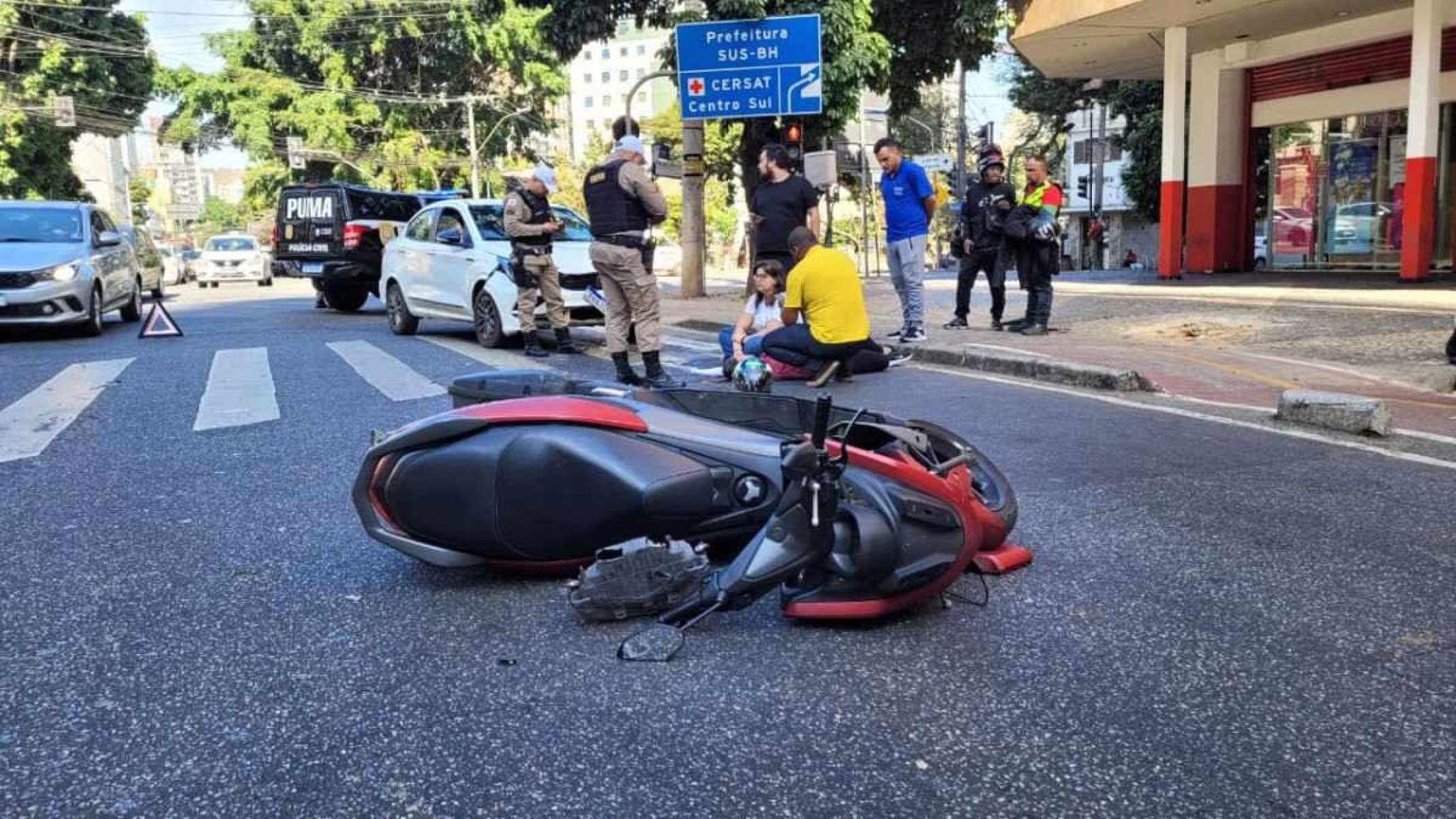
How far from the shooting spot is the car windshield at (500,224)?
11.5 m

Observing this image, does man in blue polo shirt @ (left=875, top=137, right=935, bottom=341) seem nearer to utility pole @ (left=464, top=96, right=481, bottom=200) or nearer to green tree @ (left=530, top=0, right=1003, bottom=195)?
green tree @ (left=530, top=0, right=1003, bottom=195)

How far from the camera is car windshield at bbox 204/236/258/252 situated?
30.4m

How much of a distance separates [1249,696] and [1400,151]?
58.5 feet

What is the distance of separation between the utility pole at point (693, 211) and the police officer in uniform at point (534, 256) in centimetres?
724

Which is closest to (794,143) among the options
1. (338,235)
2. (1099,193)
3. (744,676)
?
(338,235)

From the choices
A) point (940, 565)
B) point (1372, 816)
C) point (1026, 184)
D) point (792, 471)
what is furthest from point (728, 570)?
point (1026, 184)

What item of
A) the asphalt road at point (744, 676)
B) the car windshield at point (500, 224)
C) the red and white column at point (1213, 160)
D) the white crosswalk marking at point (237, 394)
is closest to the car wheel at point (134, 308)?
the white crosswalk marking at point (237, 394)

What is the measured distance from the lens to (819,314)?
7.97m

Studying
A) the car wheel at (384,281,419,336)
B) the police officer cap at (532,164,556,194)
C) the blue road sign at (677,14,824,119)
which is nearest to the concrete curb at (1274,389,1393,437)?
the police officer cap at (532,164,556,194)

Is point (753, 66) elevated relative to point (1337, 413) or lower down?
elevated

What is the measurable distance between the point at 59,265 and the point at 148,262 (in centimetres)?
647

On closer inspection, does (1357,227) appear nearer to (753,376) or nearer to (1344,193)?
(1344,193)

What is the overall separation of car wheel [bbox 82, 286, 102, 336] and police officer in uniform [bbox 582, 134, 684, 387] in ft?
22.8

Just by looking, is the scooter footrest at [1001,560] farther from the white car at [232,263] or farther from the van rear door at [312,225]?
the white car at [232,263]
